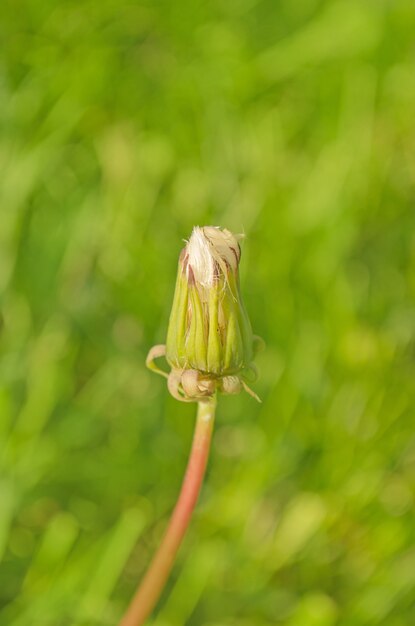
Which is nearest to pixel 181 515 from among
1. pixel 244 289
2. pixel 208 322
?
pixel 208 322

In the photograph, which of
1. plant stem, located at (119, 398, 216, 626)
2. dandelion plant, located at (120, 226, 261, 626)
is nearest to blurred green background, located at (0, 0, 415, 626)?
plant stem, located at (119, 398, 216, 626)

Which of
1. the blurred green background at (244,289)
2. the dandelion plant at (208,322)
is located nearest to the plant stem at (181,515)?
the dandelion plant at (208,322)

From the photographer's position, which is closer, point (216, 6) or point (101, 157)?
point (101, 157)

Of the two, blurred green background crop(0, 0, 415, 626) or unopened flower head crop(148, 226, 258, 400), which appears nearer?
unopened flower head crop(148, 226, 258, 400)

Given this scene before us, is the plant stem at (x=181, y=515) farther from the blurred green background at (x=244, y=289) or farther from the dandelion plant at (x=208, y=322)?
the blurred green background at (x=244, y=289)

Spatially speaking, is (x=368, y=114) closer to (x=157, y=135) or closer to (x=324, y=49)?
(x=324, y=49)

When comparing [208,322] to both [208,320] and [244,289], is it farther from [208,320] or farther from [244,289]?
[244,289]

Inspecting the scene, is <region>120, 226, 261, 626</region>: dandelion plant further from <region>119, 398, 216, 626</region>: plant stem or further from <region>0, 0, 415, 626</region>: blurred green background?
<region>0, 0, 415, 626</region>: blurred green background

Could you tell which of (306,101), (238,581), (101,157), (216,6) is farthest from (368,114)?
(238,581)
